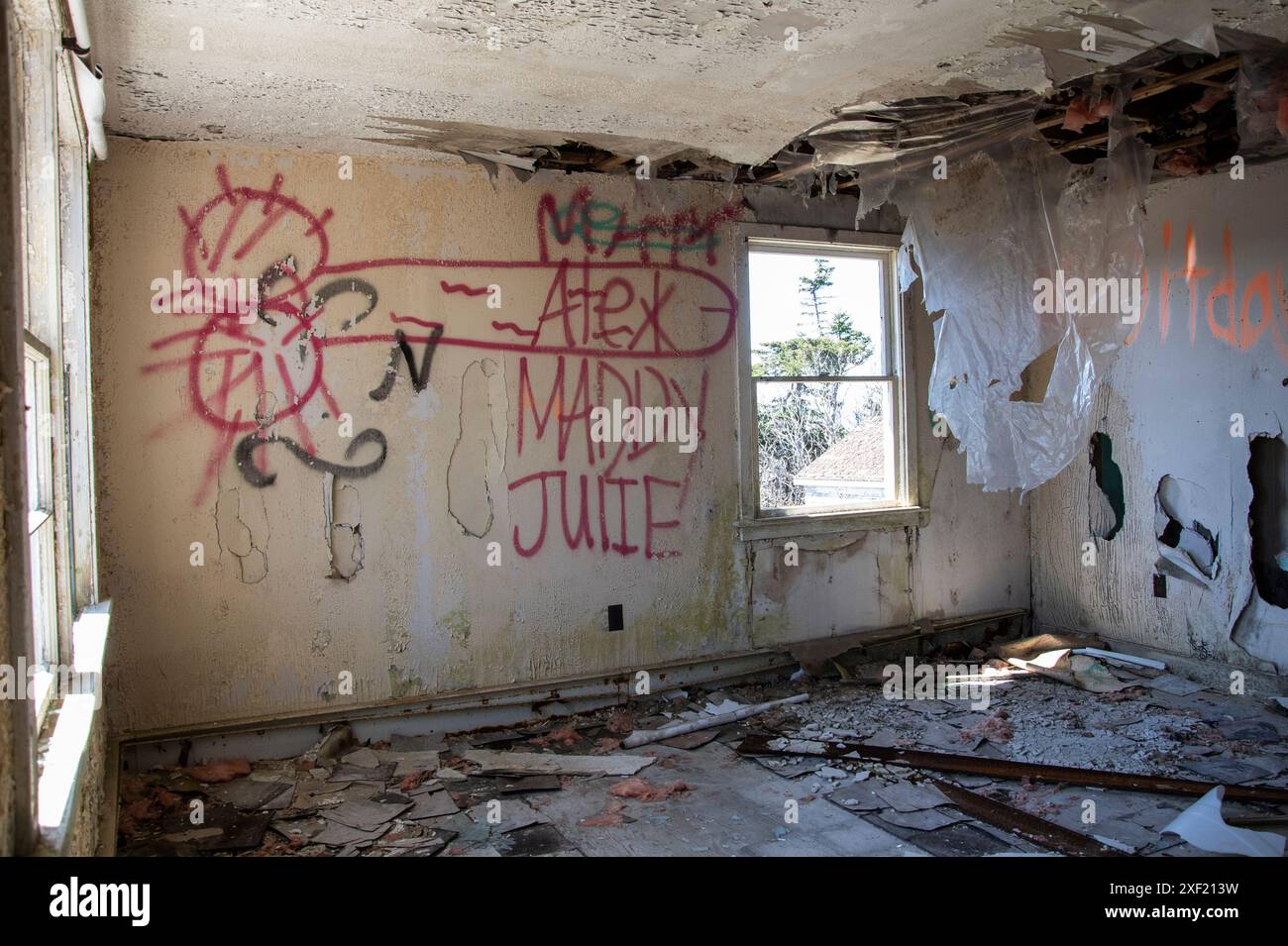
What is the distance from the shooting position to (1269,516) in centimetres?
509

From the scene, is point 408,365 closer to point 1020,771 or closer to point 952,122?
point 952,122

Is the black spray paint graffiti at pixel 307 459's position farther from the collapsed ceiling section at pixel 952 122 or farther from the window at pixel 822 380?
the window at pixel 822 380

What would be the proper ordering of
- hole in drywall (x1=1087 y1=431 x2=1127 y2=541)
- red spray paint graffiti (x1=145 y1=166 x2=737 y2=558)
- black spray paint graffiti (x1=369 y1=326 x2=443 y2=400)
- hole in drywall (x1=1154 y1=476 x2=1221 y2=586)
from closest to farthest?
red spray paint graffiti (x1=145 y1=166 x2=737 y2=558)
black spray paint graffiti (x1=369 y1=326 x2=443 y2=400)
hole in drywall (x1=1154 y1=476 x2=1221 y2=586)
hole in drywall (x1=1087 y1=431 x2=1127 y2=541)

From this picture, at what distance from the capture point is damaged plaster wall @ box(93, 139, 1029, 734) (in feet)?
13.8

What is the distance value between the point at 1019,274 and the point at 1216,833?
2.62 metres

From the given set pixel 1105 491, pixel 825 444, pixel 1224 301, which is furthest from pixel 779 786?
pixel 1224 301

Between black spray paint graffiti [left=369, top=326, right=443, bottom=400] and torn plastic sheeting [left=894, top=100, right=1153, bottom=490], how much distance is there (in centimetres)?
Answer: 252

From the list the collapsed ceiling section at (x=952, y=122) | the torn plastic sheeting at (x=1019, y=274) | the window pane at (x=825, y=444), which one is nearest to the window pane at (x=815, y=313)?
the window pane at (x=825, y=444)

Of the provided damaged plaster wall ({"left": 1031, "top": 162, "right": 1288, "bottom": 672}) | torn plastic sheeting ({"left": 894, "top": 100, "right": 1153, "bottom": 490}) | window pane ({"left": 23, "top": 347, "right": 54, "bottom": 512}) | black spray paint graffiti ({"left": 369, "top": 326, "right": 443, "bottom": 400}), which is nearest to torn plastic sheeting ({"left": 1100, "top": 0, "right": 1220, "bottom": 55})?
torn plastic sheeting ({"left": 894, "top": 100, "right": 1153, "bottom": 490})

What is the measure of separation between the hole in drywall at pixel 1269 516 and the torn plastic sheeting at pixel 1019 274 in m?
1.32

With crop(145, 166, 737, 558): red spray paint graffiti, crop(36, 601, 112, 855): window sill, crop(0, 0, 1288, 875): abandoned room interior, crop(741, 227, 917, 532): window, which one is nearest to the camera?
crop(36, 601, 112, 855): window sill

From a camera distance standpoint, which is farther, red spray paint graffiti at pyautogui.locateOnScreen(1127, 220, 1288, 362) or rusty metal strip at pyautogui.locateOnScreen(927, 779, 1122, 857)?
red spray paint graffiti at pyautogui.locateOnScreen(1127, 220, 1288, 362)

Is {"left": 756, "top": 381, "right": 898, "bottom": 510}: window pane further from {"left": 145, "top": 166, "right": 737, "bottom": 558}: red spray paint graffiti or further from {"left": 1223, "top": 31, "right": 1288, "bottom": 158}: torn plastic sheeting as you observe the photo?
Result: {"left": 1223, "top": 31, "right": 1288, "bottom": 158}: torn plastic sheeting
